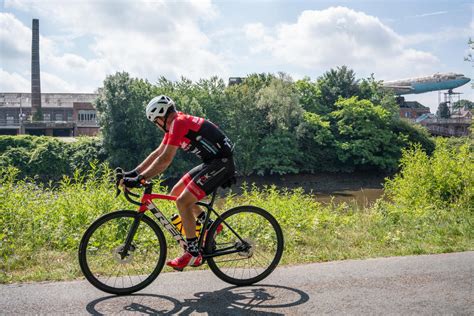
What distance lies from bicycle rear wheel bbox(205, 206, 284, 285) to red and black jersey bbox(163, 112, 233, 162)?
2.31ft

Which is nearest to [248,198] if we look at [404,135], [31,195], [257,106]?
[31,195]

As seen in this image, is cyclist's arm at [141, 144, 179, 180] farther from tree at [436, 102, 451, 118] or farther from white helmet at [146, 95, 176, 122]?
tree at [436, 102, 451, 118]

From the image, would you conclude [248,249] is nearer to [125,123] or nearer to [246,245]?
[246,245]

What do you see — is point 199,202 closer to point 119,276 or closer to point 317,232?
point 119,276

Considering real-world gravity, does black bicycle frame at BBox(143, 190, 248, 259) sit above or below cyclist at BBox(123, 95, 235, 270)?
below

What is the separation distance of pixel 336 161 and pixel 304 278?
159 ft

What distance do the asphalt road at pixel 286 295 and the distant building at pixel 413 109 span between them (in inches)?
3840

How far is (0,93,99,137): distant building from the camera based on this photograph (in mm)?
78438

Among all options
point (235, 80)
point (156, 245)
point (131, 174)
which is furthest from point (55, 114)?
point (131, 174)

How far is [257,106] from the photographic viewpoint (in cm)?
5212

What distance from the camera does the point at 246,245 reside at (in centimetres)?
540

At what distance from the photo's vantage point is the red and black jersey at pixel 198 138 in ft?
16.2

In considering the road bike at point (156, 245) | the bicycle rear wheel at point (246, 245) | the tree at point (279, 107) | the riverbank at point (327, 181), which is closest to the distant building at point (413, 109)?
the riverbank at point (327, 181)

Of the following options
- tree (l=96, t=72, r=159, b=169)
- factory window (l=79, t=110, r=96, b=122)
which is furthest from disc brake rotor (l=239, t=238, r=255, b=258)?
factory window (l=79, t=110, r=96, b=122)
